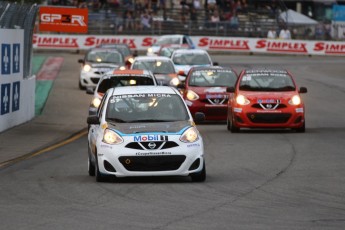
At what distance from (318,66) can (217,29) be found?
1281cm

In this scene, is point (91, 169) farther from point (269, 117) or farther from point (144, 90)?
point (269, 117)

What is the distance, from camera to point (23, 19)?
95.3ft

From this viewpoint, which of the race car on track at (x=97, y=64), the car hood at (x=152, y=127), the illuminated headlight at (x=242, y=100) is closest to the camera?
the car hood at (x=152, y=127)

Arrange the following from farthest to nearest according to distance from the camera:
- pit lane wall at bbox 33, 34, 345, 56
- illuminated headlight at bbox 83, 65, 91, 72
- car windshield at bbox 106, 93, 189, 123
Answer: pit lane wall at bbox 33, 34, 345, 56
illuminated headlight at bbox 83, 65, 91, 72
car windshield at bbox 106, 93, 189, 123

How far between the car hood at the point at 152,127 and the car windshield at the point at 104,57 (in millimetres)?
28223

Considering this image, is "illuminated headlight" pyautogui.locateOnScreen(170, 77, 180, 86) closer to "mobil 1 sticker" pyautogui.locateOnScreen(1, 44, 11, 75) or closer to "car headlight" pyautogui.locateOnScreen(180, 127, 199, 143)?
"mobil 1 sticker" pyautogui.locateOnScreen(1, 44, 11, 75)

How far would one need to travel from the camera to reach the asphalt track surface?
1216 cm

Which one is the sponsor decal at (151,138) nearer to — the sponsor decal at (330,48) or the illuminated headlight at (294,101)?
the illuminated headlight at (294,101)

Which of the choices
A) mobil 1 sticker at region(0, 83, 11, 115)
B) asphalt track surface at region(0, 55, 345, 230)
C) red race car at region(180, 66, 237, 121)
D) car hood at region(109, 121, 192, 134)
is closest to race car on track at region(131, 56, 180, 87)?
red race car at region(180, 66, 237, 121)

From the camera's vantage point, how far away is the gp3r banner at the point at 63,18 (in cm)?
3225

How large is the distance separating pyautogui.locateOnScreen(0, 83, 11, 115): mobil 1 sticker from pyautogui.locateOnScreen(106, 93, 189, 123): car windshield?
9.32m

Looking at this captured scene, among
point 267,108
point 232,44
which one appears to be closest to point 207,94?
point 267,108

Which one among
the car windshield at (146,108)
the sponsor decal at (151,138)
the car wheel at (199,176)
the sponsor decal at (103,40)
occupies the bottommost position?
the sponsor decal at (103,40)

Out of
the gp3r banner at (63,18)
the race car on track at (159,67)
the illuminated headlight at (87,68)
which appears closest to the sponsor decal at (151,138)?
the gp3r banner at (63,18)
